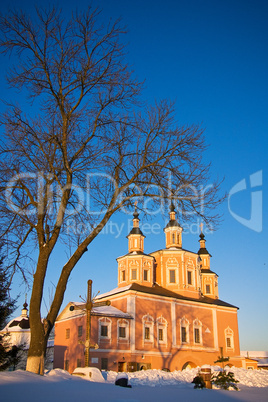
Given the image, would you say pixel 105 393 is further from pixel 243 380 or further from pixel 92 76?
pixel 243 380

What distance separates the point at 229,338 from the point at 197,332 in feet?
16.5

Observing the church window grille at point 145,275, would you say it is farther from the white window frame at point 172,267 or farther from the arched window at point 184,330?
the arched window at point 184,330

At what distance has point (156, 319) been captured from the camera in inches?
1304

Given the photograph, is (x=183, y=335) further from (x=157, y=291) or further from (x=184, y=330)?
(x=157, y=291)

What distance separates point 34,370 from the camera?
28.2 ft

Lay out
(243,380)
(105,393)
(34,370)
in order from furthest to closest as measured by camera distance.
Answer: (243,380) → (34,370) → (105,393)

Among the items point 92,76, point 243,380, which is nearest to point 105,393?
point 92,76

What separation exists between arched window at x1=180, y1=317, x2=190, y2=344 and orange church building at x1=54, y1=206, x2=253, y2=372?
90mm

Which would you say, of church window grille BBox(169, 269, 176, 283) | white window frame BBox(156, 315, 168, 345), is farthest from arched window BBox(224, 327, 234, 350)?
white window frame BBox(156, 315, 168, 345)

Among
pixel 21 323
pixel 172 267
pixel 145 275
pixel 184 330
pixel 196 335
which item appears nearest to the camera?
pixel 184 330

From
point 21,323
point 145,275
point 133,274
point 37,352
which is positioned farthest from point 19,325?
point 37,352

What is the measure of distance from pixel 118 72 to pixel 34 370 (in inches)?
328

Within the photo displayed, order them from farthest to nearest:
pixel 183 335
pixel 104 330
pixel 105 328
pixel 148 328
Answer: pixel 183 335 → pixel 148 328 → pixel 105 328 → pixel 104 330

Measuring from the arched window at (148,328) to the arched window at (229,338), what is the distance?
10.6 metres
